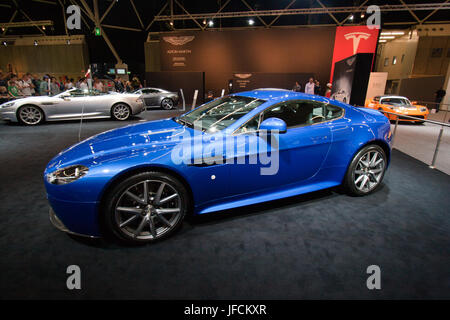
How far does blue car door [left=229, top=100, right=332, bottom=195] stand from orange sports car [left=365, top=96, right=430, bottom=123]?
797cm

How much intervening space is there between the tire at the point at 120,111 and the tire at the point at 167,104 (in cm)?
368

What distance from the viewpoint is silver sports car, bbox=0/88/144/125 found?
7086 mm

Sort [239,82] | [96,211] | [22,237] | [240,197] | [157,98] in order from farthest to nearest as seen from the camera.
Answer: [239,82], [157,98], [240,197], [22,237], [96,211]

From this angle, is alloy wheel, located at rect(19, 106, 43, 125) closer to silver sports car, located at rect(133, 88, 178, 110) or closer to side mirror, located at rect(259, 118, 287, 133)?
silver sports car, located at rect(133, 88, 178, 110)

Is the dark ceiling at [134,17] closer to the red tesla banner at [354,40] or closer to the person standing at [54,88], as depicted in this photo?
the red tesla banner at [354,40]

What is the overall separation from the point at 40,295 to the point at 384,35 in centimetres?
2546

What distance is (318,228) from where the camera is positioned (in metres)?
2.41

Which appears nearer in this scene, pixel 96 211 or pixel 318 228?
pixel 96 211

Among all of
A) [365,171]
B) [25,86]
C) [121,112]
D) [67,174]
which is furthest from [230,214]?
[25,86]

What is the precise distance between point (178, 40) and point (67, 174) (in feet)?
56.5

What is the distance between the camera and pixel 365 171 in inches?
119

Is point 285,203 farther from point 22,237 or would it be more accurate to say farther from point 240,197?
point 22,237

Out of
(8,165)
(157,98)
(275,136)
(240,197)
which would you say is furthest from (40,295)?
→ (157,98)

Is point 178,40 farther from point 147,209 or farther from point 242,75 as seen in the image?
point 147,209
